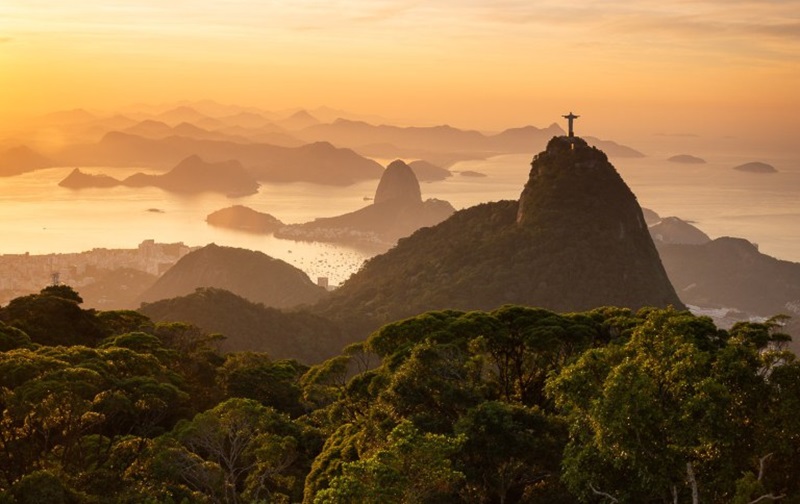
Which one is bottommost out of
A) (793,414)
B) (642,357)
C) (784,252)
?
(784,252)

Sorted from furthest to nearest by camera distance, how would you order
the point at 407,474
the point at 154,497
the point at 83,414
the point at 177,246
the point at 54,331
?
the point at 177,246 → the point at 54,331 → the point at 83,414 → the point at 154,497 → the point at 407,474

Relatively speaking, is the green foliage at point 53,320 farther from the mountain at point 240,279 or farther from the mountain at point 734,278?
the mountain at point 734,278

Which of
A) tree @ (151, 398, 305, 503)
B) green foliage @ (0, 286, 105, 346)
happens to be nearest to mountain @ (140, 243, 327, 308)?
Result: green foliage @ (0, 286, 105, 346)

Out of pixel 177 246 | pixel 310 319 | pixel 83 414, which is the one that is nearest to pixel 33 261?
pixel 177 246

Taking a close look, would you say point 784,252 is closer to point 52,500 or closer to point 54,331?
point 54,331

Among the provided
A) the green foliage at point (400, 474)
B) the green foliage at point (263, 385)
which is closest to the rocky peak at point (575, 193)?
the green foliage at point (263, 385)

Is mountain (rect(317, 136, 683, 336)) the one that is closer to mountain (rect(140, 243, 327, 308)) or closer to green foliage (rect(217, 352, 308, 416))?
mountain (rect(140, 243, 327, 308))
